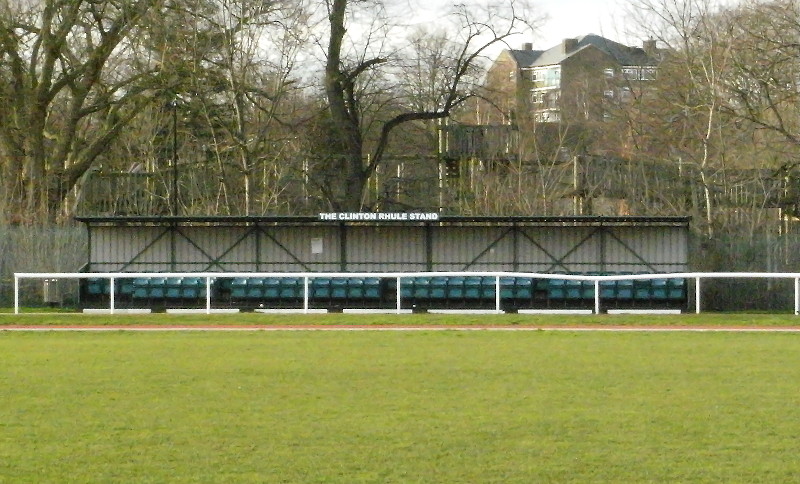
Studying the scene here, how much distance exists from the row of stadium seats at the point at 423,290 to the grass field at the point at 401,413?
11.9 metres

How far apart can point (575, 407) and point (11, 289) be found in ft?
85.0

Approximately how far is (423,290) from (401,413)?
20012 mm

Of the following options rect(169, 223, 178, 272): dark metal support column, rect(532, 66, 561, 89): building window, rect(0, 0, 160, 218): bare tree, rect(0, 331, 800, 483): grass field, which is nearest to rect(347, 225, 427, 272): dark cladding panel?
rect(169, 223, 178, 272): dark metal support column

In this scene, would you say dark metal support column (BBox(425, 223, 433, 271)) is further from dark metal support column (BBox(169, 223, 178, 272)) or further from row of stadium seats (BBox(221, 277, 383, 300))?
dark metal support column (BBox(169, 223, 178, 272))

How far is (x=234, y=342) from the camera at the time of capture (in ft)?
69.2

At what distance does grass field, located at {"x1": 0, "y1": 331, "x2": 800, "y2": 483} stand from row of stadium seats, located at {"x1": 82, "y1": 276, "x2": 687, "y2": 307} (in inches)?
468

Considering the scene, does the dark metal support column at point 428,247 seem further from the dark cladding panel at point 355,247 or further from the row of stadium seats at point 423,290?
the row of stadium seats at point 423,290

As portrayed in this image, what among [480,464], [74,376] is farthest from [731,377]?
[74,376]

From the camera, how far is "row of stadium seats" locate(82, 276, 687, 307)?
3170 cm

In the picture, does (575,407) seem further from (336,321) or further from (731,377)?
(336,321)

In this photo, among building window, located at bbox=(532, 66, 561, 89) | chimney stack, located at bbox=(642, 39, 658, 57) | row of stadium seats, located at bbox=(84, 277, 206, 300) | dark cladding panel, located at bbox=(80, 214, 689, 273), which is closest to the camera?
row of stadium seats, located at bbox=(84, 277, 206, 300)

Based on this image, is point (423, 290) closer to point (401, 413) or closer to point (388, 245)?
point (388, 245)

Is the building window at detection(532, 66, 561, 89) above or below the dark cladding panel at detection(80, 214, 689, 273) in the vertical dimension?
above

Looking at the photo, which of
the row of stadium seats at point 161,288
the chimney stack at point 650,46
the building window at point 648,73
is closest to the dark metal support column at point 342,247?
the row of stadium seats at point 161,288
